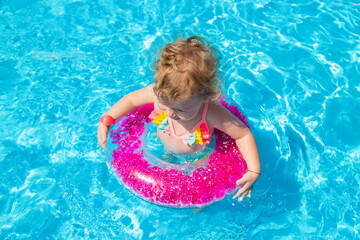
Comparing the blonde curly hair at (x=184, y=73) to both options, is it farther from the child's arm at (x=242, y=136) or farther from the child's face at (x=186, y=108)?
the child's arm at (x=242, y=136)

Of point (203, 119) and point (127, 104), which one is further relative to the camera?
point (127, 104)

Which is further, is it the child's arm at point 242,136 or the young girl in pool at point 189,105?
the child's arm at point 242,136

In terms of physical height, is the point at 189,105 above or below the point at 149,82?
above

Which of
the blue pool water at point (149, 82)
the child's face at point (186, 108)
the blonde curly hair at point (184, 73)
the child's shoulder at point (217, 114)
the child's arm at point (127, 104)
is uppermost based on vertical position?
the blonde curly hair at point (184, 73)

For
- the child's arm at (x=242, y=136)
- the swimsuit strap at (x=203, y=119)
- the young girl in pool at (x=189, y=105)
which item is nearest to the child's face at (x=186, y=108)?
the young girl in pool at (x=189, y=105)

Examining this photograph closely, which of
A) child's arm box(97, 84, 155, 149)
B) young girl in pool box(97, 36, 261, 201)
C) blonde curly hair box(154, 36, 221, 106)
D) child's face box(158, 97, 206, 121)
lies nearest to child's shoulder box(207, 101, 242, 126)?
young girl in pool box(97, 36, 261, 201)

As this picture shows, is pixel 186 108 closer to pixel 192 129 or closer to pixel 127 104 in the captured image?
pixel 192 129

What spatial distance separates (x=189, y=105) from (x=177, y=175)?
0.90m

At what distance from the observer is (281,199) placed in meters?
3.80

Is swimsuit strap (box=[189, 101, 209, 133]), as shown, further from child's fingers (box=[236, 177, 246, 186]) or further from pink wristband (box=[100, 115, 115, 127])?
pink wristband (box=[100, 115, 115, 127])

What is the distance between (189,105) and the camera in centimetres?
255

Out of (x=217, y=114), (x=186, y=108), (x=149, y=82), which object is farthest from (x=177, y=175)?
(x=149, y=82)

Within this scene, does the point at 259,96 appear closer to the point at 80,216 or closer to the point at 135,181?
the point at 135,181

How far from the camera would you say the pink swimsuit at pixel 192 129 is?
310cm
